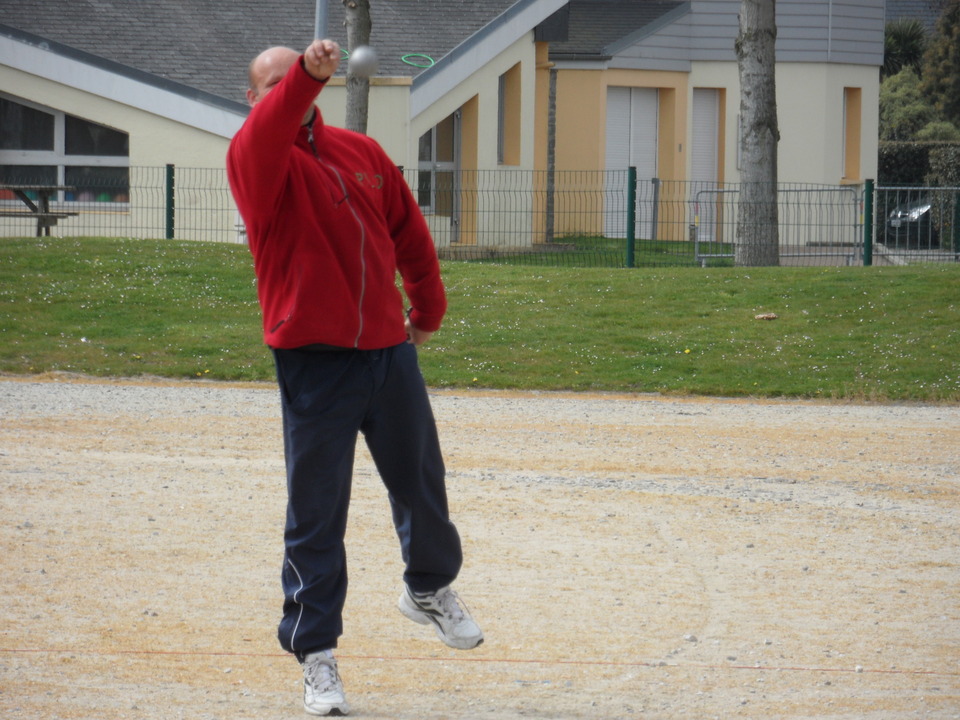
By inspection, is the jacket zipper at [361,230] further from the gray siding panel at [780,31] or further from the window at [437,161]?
the gray siding panel at [780,31]

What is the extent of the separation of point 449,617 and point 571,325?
961 cm

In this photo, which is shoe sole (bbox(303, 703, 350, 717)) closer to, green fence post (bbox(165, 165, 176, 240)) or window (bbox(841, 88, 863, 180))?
green fence post (bbox(165, 165, 176, 240))

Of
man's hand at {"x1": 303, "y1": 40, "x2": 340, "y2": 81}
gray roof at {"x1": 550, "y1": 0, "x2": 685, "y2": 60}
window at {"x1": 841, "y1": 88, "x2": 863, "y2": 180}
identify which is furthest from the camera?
window at {"x1": 841, "y1": 88, "x2": 863, "y2": 180}

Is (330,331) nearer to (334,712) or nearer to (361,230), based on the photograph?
(361,230)

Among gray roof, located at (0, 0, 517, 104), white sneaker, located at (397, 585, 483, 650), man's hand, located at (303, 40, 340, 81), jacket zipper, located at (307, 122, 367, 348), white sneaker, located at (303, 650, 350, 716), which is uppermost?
gray roof, located at (0, 0, 517, 104)

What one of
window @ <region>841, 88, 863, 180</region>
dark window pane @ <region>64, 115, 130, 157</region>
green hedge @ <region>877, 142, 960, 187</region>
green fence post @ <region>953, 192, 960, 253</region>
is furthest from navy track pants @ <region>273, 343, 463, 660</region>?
green hedge @ <region>877, 142, 960, 187</region>

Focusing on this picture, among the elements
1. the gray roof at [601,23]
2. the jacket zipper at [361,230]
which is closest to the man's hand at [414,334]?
the jacket zipper at [361,230]

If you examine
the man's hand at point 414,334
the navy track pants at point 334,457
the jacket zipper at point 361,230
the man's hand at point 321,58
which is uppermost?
the man's hand at point 321,58

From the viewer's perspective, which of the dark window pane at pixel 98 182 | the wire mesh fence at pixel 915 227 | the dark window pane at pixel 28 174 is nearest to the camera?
the wire mesh fence at pixel 915 227

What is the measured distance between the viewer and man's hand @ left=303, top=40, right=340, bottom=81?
3.61 m

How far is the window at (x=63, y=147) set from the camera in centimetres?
2339

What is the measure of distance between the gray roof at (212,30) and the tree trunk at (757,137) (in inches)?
293

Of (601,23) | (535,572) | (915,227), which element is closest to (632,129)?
(601,23)

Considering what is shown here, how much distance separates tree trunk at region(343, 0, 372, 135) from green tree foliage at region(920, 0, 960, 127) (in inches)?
1321
